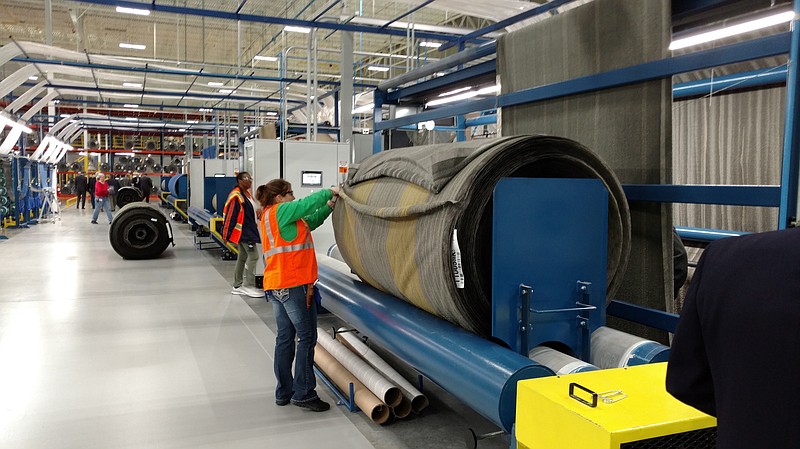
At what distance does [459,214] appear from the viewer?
9.28ft

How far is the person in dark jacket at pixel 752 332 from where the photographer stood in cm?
106

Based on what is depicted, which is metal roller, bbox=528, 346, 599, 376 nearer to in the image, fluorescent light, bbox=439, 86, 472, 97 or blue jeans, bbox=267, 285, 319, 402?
blue jeans, bbox=267, 285, 319, 402

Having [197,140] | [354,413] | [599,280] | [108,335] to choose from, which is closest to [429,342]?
[599,280]

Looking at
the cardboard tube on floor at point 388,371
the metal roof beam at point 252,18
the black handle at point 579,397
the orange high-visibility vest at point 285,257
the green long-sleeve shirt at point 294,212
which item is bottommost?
the cardboard tube on floor at point 388,371

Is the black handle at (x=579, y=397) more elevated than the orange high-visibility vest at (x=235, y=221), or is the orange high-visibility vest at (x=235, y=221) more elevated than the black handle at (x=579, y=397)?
the orange high-visibility vest at (x=235, y=221)

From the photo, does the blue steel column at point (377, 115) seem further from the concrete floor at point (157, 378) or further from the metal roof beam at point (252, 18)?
the metal roof beam at point (252, 18)

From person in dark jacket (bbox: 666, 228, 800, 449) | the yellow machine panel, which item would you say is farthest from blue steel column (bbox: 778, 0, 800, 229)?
person in dark jacket (bbox: 666, 228, 800, 449)

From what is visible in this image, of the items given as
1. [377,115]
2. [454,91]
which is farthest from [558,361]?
[377,115]

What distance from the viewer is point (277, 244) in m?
4.13

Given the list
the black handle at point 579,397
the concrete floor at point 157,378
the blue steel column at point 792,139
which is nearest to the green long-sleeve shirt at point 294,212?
the concrete floor at point 157,378

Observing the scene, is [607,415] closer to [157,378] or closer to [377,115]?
[157,378]

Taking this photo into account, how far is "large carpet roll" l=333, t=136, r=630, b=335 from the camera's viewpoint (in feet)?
9.43

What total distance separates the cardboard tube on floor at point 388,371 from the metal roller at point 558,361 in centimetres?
147

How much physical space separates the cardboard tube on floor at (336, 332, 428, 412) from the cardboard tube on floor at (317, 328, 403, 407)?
61 mm
